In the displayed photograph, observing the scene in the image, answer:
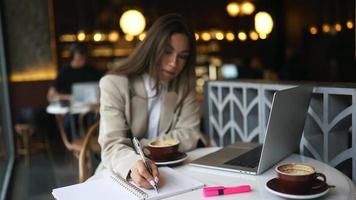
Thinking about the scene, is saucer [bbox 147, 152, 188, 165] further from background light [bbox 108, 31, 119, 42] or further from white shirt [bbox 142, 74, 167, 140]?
background light [bbox 108, 31, 119, 42]

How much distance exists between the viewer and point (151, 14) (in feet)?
25.6

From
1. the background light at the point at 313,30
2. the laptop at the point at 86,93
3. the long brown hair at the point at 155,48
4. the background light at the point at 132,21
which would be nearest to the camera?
the long brown hair at the point at 155,48

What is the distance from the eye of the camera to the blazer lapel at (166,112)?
1.74 meters

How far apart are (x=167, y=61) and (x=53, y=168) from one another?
3.18 meters

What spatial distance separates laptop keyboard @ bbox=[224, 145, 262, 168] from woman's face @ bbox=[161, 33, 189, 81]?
478 mm

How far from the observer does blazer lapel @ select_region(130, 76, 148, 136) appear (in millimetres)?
1664

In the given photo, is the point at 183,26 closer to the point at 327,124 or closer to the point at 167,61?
the point at 167,61

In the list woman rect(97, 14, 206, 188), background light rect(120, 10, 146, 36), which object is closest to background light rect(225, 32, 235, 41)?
background light rect(120, 10, 146, 36)

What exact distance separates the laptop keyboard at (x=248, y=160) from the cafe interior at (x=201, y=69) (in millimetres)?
296

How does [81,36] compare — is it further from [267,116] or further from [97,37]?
[267,116]

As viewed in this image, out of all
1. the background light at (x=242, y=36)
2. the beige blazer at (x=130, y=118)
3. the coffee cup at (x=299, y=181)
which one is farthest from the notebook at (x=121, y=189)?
the background light at (x=242, y=36)

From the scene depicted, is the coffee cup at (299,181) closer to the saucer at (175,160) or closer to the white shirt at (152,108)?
the saucer at (175,160)

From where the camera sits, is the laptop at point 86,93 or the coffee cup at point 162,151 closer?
the coffee cup at point 162,151

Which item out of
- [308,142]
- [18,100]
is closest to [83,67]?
[18,100]
